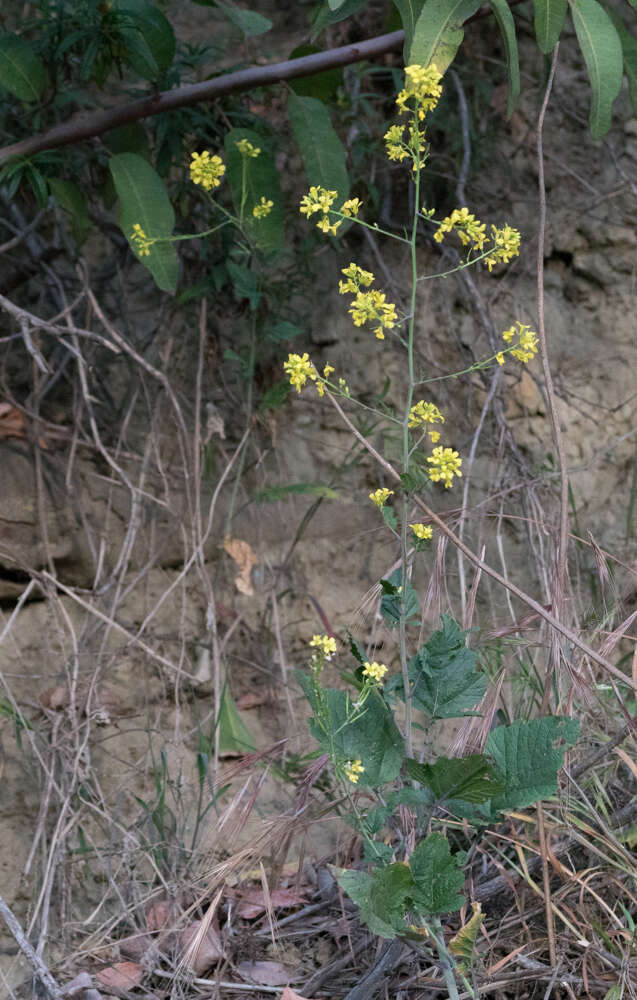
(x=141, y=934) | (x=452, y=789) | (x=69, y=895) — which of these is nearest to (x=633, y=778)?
(x=452, y=789)

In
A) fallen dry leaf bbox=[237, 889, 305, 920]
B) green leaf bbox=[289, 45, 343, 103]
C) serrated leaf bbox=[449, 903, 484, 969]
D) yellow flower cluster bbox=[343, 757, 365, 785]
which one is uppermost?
green leaf bbox=[289, 45, 343, 103]

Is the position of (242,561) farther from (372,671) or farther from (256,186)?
(372,671)

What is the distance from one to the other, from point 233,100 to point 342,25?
0.57 m

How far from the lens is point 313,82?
2.19 m

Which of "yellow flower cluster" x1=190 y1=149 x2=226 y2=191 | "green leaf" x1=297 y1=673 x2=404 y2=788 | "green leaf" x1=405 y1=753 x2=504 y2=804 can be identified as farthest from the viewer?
"yellow flower cluster" x1=190 y1=149 x2=226 y2=191

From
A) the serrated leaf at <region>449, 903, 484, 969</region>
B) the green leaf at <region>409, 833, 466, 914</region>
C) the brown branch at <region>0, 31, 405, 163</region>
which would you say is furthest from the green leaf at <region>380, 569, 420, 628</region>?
the brown branch at <region>0, 31, 405, 163</region>

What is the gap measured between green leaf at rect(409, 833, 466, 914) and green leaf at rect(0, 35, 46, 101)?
5.66ft

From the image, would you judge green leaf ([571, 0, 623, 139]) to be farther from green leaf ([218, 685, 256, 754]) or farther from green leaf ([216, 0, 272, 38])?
green leaf ([218, 685, 256, 754])

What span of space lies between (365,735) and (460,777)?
6.7 inches

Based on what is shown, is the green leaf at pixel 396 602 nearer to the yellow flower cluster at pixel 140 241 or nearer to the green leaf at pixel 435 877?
the green leaf at pixel 435 877

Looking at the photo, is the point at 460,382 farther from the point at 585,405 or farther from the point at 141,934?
the point at 141,934

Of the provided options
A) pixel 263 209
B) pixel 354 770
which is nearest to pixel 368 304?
pixel 354 770

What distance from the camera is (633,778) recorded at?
5.81ft

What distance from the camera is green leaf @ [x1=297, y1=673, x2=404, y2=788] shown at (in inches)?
53.6
